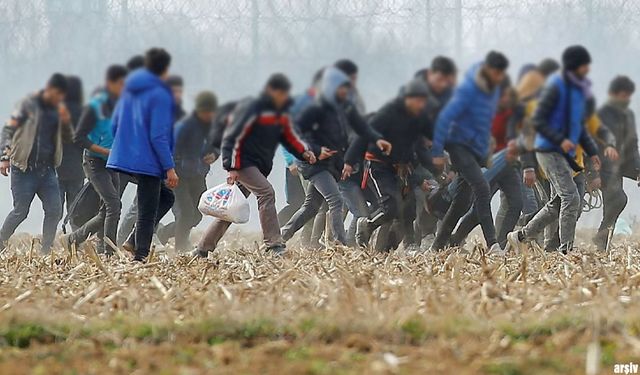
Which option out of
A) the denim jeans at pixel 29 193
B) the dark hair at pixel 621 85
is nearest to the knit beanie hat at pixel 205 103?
the denim jeans at pixel 29 193

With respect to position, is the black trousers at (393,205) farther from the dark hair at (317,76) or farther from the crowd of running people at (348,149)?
the dark hair at (317,76)

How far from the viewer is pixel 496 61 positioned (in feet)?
26.4

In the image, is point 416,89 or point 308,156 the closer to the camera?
point 308,156

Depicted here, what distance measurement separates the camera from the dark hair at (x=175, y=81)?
7753 mm

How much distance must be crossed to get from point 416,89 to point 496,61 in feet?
2.32

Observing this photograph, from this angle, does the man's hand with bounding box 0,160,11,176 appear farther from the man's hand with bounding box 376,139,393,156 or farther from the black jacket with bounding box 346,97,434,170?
the man's hand with bounding box 376,139,393,156

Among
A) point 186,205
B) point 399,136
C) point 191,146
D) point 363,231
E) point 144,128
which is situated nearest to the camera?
point 144,128

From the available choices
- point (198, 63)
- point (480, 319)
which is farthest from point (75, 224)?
point (480, 319)

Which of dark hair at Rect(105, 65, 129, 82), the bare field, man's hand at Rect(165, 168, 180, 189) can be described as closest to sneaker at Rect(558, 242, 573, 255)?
man's hand at Rect(165, 168, 180, 189)

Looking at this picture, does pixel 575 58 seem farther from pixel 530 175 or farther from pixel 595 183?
pixel 595 183

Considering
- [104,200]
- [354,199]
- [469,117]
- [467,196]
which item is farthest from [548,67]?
[104,200]

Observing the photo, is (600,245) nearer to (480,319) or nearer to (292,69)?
(292,69)

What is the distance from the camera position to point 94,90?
842cm

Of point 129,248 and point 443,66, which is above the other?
point 443,66
